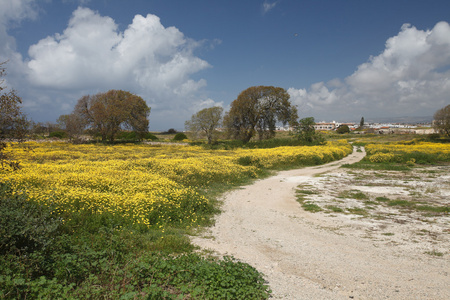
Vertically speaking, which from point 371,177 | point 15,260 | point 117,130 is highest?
point 117,130

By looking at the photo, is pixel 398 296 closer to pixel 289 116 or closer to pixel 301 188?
pixel 301 188

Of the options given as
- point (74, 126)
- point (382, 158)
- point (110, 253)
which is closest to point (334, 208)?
point (110, 253)

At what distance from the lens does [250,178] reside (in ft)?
58.7

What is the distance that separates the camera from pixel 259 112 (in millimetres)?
43406

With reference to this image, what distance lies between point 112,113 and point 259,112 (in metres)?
24.1

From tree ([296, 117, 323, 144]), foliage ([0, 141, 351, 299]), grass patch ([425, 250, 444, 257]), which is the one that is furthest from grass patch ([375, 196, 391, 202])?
tree ([296, 117, 323, 144])

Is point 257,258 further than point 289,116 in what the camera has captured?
No

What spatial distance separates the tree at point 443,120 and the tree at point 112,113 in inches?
2335

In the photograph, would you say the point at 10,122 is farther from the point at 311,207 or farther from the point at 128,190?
the point at 311,207

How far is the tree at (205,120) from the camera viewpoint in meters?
45.0

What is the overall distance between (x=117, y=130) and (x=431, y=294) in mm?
46924

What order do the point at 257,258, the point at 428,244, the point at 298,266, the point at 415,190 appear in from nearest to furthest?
the point at 298,266 < the point at 257,258 < the point at 428,244 < the point at 415,190

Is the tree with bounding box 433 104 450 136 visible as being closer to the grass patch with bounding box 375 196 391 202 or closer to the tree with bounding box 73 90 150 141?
the grass patch with bounding box 375 196 391 202

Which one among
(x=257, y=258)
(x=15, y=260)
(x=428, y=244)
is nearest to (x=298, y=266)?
(x=257, y=258)
